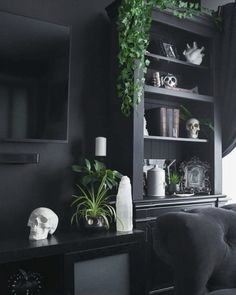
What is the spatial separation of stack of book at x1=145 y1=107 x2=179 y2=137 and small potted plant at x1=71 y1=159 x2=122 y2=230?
60 centimetres

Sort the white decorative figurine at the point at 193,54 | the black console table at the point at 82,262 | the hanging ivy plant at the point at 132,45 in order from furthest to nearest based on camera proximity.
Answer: the white decorative figurine at the point at 193,54, the hanging ivy plant at the point at 132,45, the black console table at the point at 82,262

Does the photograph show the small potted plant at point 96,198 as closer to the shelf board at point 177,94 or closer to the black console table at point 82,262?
the black console table at point 82,262

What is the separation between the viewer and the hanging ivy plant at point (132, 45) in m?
2.42

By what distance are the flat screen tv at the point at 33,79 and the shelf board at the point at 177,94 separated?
2.16 ft

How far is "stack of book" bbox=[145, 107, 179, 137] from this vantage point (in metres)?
2.77

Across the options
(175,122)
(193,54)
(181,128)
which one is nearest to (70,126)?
(175,122)

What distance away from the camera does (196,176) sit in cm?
299

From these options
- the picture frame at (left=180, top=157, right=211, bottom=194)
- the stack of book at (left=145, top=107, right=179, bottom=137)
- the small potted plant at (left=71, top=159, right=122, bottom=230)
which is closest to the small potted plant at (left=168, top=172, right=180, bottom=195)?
the picture frame at (left=180, top=157, right=211, bottom=194)

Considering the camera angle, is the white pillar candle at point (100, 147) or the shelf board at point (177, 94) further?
the shelf board at point (177, 94)

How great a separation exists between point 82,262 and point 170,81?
5.45 feet

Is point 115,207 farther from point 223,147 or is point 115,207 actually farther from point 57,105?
point 223,147

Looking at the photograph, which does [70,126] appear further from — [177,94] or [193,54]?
[193,54]

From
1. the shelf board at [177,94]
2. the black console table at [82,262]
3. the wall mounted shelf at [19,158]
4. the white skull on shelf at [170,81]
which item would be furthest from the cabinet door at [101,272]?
the white skull on shelf at [170,81]

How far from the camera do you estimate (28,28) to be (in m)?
2.26
